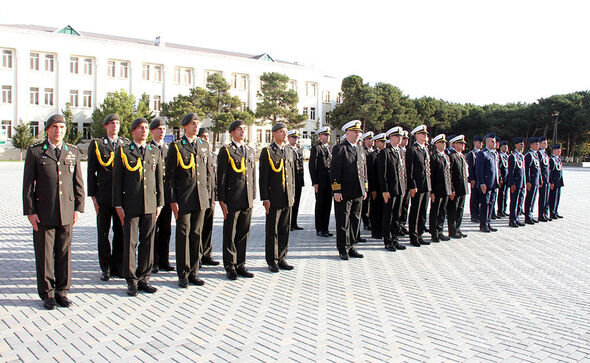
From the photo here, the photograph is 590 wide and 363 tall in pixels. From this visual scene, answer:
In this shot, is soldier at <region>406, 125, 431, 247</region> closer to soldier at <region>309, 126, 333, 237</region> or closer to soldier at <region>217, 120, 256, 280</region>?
soldier at <region>309, 126, 333, 237</region>

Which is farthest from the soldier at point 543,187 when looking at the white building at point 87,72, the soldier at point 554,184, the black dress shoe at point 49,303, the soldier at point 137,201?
the white building at point 87,72

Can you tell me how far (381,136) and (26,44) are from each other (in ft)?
139

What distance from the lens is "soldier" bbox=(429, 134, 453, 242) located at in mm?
8383

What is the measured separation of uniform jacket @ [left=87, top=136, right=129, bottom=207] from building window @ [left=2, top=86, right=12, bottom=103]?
4308 cm

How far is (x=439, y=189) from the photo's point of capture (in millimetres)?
8398

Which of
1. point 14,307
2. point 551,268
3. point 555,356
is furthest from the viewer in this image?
point 551,268

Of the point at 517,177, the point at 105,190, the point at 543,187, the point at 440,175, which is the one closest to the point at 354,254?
the point at 440,175

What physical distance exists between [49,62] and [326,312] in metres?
46.1

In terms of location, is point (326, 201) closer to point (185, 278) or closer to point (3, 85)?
point (185, 278)

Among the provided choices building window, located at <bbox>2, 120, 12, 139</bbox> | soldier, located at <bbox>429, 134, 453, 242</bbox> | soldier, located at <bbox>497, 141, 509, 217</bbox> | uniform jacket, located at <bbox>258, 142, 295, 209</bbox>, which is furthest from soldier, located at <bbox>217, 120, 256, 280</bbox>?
building window, located at <bbox>2, 120, 12, 139</bbox>

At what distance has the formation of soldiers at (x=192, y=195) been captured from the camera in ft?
15.6

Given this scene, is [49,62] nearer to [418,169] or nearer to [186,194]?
[418,169]

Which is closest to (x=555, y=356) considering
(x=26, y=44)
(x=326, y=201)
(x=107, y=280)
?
(x=107, y=280)

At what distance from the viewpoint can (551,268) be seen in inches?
257
